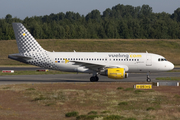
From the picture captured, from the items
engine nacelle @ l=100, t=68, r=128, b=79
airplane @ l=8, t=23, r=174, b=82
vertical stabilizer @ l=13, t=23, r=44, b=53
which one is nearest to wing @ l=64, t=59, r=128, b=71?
airplane @ l=8, t=23, r=174, b=82

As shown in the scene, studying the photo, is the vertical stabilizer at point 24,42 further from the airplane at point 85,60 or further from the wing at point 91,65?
the wing at point 91,65

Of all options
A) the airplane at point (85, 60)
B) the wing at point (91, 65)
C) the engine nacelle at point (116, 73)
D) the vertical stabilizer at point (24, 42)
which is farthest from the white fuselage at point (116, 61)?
the vertical stabilizer at point (24, 42)

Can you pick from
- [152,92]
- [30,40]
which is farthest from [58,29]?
[152,92]

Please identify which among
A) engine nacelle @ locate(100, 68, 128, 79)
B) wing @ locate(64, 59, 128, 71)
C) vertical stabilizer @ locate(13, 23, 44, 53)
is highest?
vertical stabilizer @ locate(13, 23, 44, 53)

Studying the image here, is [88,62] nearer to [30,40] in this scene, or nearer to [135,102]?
[30,40]

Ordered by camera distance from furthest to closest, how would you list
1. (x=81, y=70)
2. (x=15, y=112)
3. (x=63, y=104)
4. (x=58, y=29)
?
(x=58, y=29)
(x=81, y=70)
(x=63, y=104)
(x=15, y=112)

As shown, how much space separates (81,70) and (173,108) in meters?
19.2

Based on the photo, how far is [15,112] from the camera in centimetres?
1892

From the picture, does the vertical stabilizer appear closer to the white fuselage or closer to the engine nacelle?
the white fuselage

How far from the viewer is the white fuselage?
126ft

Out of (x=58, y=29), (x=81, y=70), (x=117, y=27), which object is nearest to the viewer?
(x=81, y=70)

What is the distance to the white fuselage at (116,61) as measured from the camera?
38.5 metres

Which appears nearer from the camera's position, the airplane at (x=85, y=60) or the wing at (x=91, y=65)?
the wing at (x=91, y=65)

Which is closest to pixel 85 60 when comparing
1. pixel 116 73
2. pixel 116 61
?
pixel 116 61
